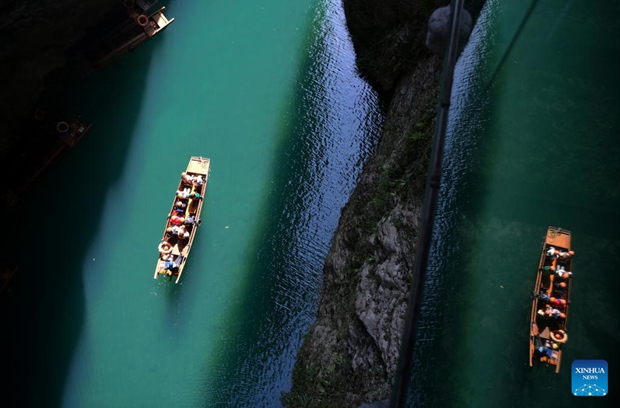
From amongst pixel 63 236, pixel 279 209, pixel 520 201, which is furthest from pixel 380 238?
pixel 63 236

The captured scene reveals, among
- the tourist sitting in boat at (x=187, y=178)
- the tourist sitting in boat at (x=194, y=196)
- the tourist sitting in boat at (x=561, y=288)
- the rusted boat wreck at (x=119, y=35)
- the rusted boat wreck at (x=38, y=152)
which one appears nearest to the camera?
the tourist sitting in boat at (x=561, y=288)

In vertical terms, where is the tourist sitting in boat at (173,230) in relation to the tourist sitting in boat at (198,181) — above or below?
below

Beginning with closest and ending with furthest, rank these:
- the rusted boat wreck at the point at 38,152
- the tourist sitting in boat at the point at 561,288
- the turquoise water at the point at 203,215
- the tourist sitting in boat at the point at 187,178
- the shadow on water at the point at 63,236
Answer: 1. the tourist sitting in boat at the point at 561,288
2. the turquoise water at the point at 203,215
3. the shadow on water at the point at 63,236
4. the tourist sitting in boat at the point at 187,178
5. the rusted boat wreck at the point at 38,152

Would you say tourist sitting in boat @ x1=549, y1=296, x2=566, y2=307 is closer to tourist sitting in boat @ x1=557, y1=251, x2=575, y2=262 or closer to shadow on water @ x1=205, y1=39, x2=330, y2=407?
tourist sitting in boat @ x1=557, y1=251, x2=575, y2=262

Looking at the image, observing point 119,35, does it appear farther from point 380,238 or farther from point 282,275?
point 380,238

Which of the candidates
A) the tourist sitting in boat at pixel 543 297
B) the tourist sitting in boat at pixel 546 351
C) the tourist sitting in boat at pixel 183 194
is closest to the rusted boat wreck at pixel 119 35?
the tourist sitting in boat at pixel 183 194

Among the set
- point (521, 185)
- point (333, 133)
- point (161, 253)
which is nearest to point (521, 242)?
point (521, 185)

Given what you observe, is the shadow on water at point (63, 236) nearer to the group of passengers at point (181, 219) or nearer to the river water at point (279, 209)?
the river water at point (279, 209)
